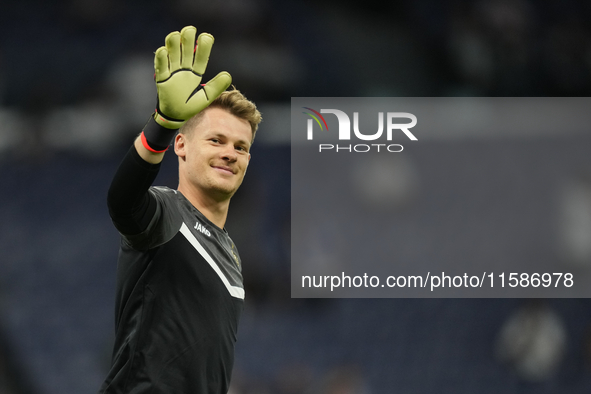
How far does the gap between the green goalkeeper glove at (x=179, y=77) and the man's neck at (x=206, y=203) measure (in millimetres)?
467

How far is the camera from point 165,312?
161cm

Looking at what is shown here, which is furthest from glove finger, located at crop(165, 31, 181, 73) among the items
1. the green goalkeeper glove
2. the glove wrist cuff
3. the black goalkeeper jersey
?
the black goalkeeper jersey

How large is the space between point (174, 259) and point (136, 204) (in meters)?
0.25

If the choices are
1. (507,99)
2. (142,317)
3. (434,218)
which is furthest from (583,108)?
(142,317)

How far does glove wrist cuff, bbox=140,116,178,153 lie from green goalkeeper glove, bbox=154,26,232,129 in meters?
0.01

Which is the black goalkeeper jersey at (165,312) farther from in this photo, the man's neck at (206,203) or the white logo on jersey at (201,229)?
the man's neck at (206,203)

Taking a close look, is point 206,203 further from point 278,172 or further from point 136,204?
point 278,172

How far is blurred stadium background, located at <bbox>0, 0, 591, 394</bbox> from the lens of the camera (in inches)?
205

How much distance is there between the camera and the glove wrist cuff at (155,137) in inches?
56.4

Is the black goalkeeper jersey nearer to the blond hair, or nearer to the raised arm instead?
the raised arm

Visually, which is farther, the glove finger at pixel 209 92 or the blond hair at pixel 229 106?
the blond hair at pixel 229 106

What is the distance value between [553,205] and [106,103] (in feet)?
13.6

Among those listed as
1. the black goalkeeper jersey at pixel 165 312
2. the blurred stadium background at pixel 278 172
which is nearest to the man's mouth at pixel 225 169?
the black goalkeeper jersey at pixel 165 312

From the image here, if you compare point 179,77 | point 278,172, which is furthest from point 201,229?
point 278,172
